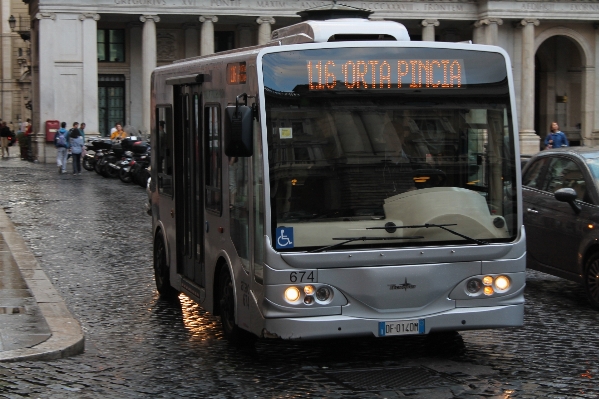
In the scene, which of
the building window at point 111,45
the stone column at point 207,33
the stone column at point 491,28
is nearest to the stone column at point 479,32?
the stone column at point 491,28

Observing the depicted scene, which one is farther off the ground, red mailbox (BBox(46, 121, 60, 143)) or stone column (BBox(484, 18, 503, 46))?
stone column (BBox(484, 18, 503, 46))

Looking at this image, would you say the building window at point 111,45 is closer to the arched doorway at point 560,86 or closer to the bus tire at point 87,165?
the bus tire at point 87,165

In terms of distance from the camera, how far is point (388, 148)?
7516mm

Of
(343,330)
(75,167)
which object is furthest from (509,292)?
(75,167)

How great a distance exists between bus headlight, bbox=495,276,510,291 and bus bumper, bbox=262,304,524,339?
18cm

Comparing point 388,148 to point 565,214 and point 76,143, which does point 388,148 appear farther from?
point 76,143

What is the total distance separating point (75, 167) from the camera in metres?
35.3

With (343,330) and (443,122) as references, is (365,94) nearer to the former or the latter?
(443,122)

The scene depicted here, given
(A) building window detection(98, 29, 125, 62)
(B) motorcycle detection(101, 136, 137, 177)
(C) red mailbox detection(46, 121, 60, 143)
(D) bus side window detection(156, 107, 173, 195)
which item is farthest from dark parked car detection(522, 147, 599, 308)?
(A) building window detection(98, 29, 125, 62)

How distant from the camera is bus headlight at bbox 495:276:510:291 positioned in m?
7.71

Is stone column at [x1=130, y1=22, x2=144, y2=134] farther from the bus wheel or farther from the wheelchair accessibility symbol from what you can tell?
the wheelchair accessibility symbol

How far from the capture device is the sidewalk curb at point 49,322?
7887 millimetres

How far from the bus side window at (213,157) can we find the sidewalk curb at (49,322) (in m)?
1.47

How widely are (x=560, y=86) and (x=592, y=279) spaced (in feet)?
153
